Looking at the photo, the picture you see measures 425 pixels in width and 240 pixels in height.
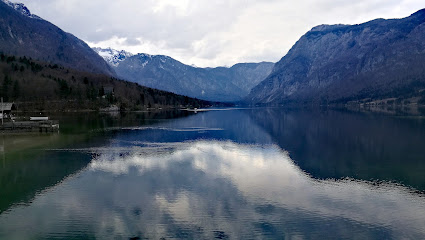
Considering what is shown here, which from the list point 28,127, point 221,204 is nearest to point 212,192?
point 221,204

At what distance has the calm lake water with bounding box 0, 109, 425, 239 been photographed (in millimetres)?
28844

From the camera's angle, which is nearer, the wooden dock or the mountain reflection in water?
the mountain reflection in water

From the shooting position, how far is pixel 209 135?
96.2m

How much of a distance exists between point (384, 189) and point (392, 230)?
42.6ft

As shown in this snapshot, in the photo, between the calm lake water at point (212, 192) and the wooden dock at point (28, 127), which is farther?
the wooden dock at point (28, 127)

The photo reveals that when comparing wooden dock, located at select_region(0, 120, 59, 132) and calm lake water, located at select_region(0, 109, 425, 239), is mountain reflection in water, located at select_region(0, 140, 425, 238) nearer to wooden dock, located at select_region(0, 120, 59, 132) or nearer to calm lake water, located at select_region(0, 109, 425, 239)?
calm lake water, located at select_region(0, 109, 425, 239)

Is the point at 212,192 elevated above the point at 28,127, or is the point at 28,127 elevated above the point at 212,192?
the point at 28,127

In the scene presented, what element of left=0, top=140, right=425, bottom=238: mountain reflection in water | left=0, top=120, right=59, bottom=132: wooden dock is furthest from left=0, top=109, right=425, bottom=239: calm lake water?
left=0, top=120, right=59, bottom=132: wooden dock

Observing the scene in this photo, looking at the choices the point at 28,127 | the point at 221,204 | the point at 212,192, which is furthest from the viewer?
the point at 28,127

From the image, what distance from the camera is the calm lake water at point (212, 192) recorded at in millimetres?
28844

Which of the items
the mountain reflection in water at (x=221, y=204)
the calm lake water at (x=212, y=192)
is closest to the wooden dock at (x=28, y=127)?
the calm lake water at (x=212, y=192)

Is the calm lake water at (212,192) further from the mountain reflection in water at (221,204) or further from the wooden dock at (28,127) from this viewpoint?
the wooden dock at (28,127)

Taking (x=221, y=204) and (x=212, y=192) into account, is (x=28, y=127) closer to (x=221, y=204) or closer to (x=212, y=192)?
(x=212, y=192)

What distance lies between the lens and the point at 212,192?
39.7 meters
